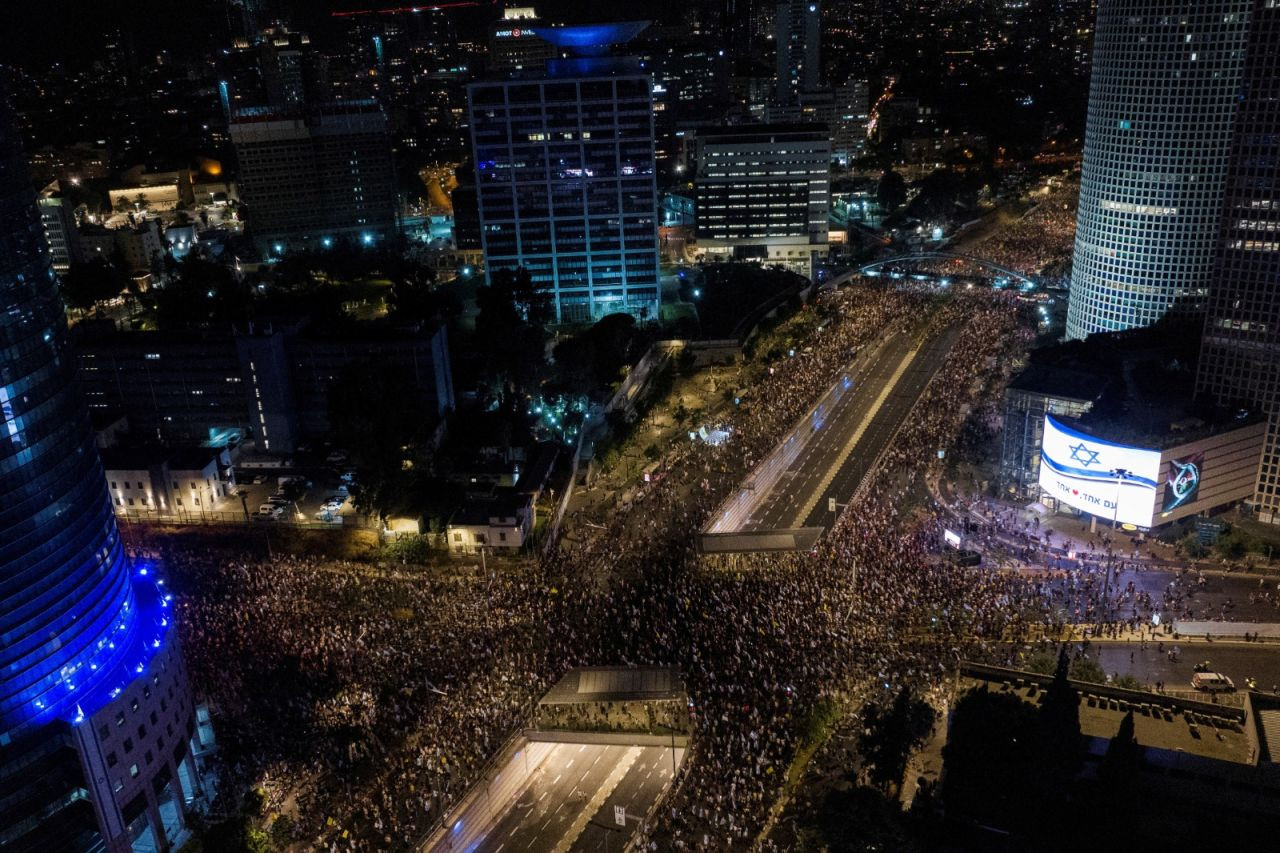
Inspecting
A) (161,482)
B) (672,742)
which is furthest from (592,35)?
(672,742)

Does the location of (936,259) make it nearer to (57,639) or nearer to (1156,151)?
(1156,151)

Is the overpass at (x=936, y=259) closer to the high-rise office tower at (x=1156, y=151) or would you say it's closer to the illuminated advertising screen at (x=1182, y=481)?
the high-rise office tower at (x=1156, y=151)

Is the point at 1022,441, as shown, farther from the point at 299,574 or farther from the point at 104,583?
the point at 104,583

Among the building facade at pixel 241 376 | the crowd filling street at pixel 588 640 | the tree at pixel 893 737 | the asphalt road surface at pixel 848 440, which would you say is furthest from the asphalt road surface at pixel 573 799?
the building facade at pixel 241 376

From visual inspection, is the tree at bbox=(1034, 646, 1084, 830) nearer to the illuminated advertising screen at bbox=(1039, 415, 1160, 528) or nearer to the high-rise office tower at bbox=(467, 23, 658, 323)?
Answer: the illuminated advertising screen at bbox=(1039, 415, 1160, 528)

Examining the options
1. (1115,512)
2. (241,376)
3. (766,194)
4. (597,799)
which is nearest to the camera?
(597,799)
